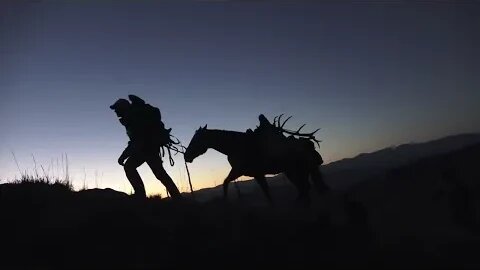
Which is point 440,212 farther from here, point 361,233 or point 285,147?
point 361,233

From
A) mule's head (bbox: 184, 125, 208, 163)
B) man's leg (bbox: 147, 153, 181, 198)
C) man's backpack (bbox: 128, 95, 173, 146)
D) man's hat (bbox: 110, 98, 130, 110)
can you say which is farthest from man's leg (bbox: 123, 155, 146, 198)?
mule's head (bbox: 184, 125, 208, 163)

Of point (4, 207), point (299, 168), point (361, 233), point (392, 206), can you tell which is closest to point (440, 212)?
point (392, 206)

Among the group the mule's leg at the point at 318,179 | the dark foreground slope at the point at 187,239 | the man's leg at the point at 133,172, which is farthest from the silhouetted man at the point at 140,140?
the mule's leg at the point at 318,179

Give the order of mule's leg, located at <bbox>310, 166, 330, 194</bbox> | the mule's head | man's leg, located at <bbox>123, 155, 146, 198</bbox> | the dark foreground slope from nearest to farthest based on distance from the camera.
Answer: the dark foreground slope
man's leg, located at <bbox>123, 155, 146, 198</bbox>
the mule's head
mule's leg, located at <bbox>310, 166, 330, 194</bbox>

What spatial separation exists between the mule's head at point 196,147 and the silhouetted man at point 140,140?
1.16 metres

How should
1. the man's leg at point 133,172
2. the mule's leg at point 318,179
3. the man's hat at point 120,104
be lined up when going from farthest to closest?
1. the mule's leg at point 318,179
2. the man's hat at point 120,104
3. the man's leg at point 133,172

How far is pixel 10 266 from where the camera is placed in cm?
650

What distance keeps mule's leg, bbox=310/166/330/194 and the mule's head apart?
3472mm

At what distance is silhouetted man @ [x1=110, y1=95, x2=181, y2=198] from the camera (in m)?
11.1

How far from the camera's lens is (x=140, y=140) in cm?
1112

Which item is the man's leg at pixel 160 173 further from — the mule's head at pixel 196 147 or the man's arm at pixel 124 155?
the mule's head at pixel 196 147

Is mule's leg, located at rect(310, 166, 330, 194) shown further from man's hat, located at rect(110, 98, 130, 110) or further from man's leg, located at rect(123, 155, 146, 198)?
man's hat, located at rect(110, 98, 130, 110)

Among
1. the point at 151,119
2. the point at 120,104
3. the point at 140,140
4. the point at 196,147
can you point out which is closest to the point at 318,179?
the point at 196,147

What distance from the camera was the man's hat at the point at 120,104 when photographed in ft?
38.2
